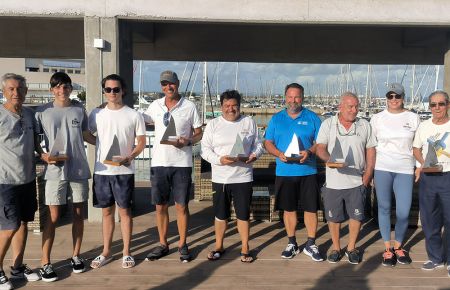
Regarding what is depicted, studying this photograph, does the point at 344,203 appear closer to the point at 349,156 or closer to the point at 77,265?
the point at 349,156

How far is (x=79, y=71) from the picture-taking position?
234 ft

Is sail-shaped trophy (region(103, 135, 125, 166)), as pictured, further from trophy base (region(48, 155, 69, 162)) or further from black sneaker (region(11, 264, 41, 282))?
black sneaker (region(11, 264, 41, 282))

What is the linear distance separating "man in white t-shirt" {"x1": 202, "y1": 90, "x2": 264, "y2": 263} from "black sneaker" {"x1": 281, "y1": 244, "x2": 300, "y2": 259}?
38 centimetres

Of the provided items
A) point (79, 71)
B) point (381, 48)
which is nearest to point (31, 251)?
point (381, 48)

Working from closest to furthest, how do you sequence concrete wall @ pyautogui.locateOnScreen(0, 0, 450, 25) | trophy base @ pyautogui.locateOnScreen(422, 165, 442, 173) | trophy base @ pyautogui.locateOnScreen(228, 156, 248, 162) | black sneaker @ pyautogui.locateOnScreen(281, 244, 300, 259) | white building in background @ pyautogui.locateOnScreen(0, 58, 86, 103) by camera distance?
trophy base @ pyautogui.locateOnScreen(422, 165, 442, 173) < trophy base @ pyautogui.locateOnScreen(228, 156, 248, 162) < black sneaker @ pyautogui.locateOnScreen(281, 244, 300, 259) < concrete wall @ pyautogui.locateOnScreen(0, 0, 450, 25) < white building in background @ pyautogui.locateOnScreen(0, 58, 86, 103)

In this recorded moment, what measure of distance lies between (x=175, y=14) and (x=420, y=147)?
3.37 meters

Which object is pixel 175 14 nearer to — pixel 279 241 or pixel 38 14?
pixel 38 14

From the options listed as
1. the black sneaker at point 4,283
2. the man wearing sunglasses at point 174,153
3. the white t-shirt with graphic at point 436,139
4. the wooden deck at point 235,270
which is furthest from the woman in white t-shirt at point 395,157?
the black sneaker at point 4,283

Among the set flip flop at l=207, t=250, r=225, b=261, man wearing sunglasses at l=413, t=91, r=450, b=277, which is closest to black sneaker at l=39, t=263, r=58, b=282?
flip flop at l=207, t=250, r=225, b=261

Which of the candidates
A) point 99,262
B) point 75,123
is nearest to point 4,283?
point 99,262

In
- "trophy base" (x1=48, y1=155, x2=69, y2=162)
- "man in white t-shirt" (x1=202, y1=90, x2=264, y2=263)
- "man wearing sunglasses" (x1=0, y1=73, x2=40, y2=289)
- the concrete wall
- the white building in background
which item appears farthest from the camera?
the white building in background

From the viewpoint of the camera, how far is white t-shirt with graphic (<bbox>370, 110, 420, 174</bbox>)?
427 cm

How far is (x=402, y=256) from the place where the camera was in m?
4.43

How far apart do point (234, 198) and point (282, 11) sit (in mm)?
2612
